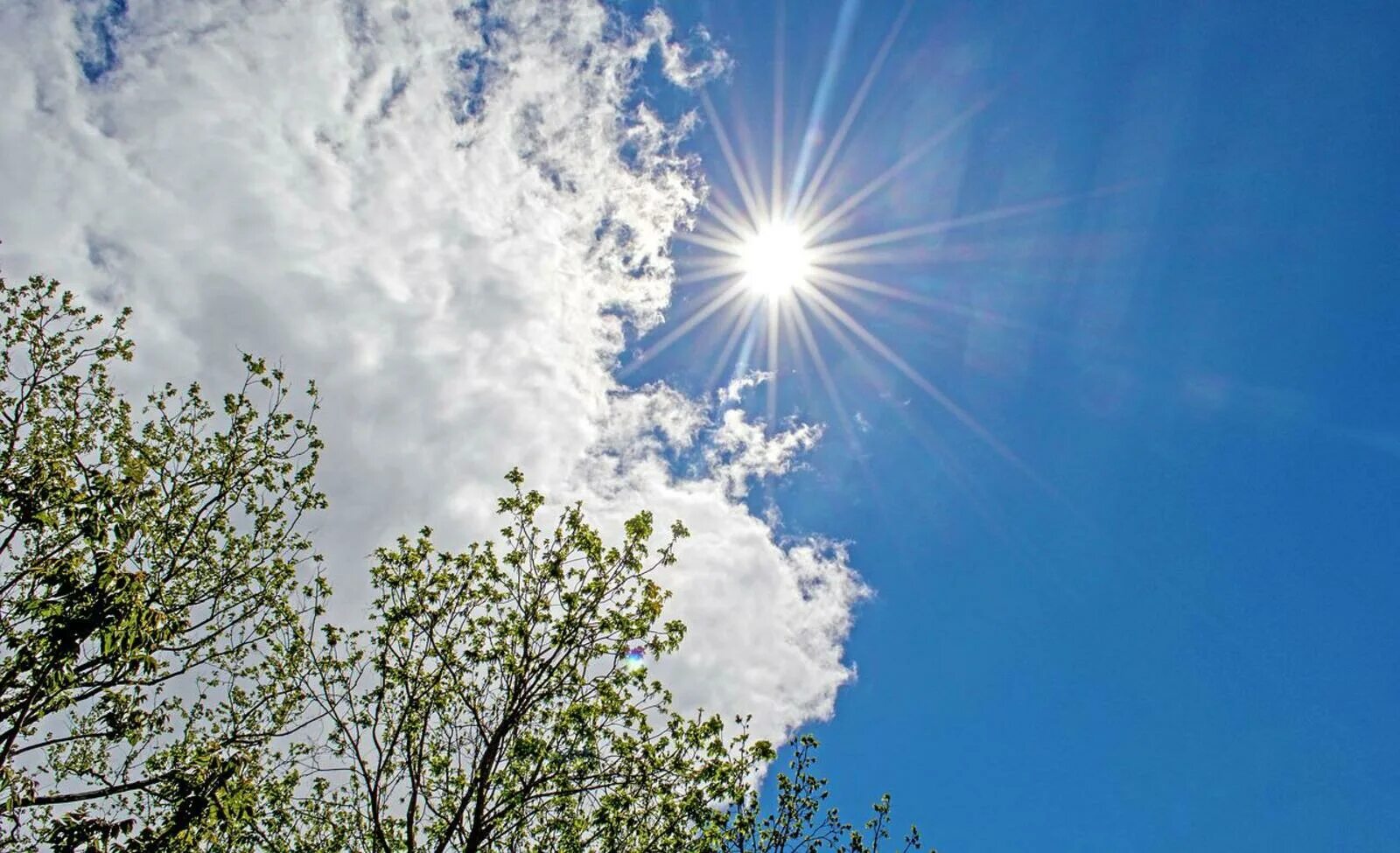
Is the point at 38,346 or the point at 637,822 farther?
the point at 637,822

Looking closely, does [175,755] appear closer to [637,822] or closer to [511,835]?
[511,835]

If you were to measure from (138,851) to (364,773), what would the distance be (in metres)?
12.8

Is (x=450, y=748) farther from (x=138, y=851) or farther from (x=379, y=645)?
(x=138, y=851)

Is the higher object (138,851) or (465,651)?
(465,651)

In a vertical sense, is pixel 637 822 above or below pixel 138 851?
above

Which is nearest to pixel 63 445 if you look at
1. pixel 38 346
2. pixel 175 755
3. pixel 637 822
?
pixel 38 346

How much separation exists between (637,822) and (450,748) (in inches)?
229

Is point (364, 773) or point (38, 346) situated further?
point (364, 773)

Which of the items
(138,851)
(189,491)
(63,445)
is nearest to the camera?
(138,851)

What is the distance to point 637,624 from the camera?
20.2 m

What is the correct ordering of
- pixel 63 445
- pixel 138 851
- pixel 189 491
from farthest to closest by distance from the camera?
pixel 189 491 → pixel 63 445 → pixel 138 851

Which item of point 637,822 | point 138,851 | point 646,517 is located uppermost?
point 646,517

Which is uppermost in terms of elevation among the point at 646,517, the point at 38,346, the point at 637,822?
the point at 646,517

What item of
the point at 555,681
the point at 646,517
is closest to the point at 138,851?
the point at 555,681
